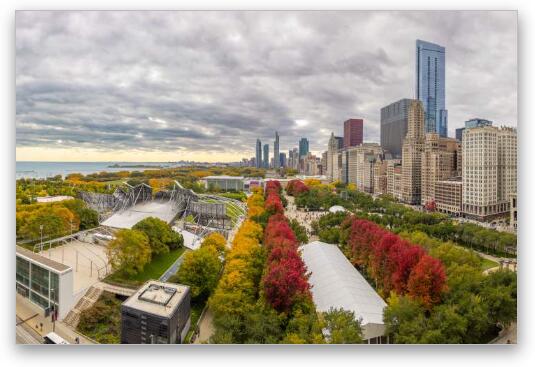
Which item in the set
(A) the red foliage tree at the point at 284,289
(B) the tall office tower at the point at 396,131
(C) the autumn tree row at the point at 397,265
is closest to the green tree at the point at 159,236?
(A) the red foliage tree at the point at 284,289

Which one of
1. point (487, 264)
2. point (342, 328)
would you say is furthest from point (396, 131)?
point (342, 328)

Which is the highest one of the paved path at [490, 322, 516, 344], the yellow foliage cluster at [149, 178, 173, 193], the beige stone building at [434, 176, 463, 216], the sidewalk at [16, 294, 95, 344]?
the yellow foliage cluster at [149, 178, 173, 193]

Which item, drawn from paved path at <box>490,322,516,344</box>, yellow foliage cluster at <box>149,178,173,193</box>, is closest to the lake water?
yellow foliage cluster at <box>149,178,173,193</box>

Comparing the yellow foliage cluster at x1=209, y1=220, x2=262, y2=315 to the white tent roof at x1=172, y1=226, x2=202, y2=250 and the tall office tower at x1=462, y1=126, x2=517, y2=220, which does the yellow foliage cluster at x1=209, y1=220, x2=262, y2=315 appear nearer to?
the white tent roof at x1=172, y1=226, x2=202, y2=250

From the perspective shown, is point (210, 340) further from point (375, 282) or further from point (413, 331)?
point (375, 282)

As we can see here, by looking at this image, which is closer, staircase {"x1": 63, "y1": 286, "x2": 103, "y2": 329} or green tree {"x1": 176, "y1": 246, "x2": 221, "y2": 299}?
staircase {"x1": 63, "y1": 286, "x2": 103, "y2": 329}

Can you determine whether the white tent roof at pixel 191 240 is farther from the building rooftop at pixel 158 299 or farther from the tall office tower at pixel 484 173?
the tall office tower at pixel 484 173

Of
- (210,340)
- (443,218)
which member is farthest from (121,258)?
(443,218)
